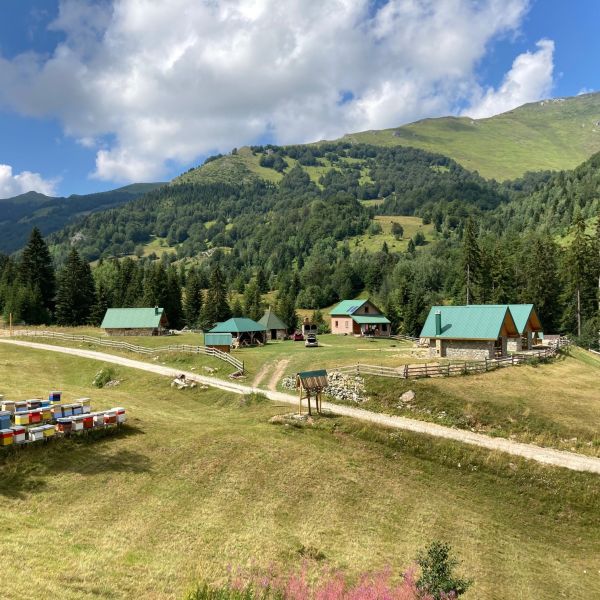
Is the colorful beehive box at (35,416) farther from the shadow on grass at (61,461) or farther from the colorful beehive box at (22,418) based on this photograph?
the shadow on grass at (61,461)

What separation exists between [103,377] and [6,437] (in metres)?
27.1

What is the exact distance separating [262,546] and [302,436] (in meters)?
11.7

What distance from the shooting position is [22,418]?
75.5 feet

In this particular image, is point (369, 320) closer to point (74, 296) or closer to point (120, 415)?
point (74, 296)

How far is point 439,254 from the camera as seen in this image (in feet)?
596

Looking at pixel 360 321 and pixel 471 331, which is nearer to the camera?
pixel 471 331

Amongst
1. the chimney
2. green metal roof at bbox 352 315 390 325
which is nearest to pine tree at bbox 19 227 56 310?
green metal roof at bbox 352 315 390 325

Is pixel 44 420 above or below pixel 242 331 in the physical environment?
below

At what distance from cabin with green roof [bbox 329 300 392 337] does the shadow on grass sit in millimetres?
68756

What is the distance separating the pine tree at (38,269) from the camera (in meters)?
91.6

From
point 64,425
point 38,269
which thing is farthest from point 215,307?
point 64,425

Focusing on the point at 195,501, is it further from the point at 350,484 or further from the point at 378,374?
the point at 378,374

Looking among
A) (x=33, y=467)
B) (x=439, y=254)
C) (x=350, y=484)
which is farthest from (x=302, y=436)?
(x=439, y=254)

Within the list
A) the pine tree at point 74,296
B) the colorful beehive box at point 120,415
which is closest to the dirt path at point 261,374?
the colorful beehive box at point 120,415
